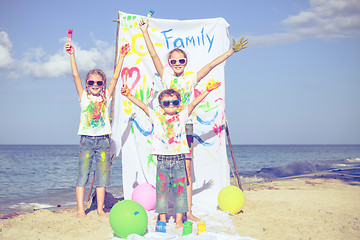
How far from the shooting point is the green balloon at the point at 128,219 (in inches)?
153

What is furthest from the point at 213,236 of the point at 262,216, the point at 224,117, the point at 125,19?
the point at 125,19

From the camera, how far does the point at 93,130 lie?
509 cm

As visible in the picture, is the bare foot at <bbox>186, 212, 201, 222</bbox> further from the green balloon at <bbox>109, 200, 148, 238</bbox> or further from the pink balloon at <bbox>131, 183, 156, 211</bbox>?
the green balloon at <bbox>109, 200, 148, 238</bbox>

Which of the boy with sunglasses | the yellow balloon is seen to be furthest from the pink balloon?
the yellow balloon

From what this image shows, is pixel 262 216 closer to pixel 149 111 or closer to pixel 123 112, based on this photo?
pixel 149 111

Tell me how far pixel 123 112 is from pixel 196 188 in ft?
6.97

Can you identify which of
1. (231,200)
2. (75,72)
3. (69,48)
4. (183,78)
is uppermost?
(69,48)

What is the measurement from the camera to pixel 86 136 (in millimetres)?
5125

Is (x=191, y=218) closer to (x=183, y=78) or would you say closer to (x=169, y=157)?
(x=169, y=157)

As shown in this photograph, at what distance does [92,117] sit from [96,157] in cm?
66

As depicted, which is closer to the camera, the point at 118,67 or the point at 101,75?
the point at 101,75

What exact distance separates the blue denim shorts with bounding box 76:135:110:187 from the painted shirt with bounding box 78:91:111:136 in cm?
11

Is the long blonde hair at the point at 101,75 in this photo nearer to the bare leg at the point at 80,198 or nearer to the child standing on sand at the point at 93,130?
the child standing on sand at the point at 93,130

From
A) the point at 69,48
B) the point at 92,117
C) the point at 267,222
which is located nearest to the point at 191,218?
the point at 267,222
